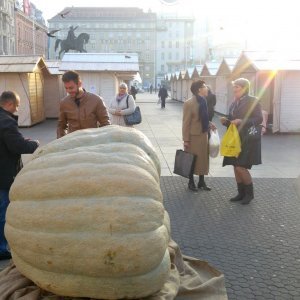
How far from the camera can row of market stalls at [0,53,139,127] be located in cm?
1748

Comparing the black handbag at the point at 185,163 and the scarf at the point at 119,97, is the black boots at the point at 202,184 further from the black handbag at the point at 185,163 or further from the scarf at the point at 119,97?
the scarf at the point at 119,97

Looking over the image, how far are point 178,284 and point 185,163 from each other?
414 cm

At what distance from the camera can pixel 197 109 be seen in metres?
7.49

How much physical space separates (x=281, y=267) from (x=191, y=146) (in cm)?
345

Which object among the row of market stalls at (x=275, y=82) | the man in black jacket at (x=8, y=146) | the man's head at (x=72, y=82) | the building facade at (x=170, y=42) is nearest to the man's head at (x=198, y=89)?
the man's head at (x=72, y=82)

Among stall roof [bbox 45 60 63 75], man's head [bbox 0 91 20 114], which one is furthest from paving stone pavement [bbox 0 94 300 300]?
stall roof [bbox 45 60 63 75]

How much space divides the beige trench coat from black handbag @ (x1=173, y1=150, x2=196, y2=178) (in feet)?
0.37

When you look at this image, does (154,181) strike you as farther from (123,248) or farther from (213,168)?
(213,168)

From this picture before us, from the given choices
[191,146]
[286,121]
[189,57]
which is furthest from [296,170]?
[189,57]

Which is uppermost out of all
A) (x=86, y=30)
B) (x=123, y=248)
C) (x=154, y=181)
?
(x=86, y=30)

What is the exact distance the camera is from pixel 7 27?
76875 mm

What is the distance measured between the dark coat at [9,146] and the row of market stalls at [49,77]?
42.1 ft

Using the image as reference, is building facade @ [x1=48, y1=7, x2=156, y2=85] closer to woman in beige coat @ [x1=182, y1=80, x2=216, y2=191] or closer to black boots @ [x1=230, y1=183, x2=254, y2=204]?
woman in beige coat @ [x1=182, y1=80, x2=216, y2=191]

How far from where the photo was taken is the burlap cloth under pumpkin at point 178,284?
11.0ft
